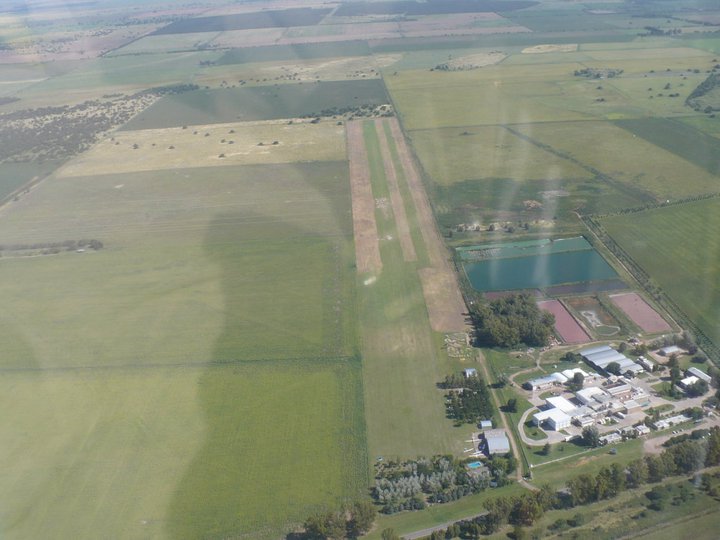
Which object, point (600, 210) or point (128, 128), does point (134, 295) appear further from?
point (128, 128)

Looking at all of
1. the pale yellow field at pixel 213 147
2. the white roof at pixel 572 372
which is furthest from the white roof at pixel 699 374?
the pale yellow field at pixel 213 147

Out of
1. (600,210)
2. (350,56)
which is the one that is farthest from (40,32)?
(600,210)

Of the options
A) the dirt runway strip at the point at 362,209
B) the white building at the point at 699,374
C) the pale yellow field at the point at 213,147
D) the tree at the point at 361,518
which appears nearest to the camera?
the tree at the point at 361,518

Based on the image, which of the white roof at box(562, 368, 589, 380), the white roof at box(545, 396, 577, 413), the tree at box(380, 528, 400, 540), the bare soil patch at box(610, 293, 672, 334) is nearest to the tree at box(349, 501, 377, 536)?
the tree at box(380, 528, 400, 540)

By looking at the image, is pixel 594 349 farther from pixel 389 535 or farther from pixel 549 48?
pixel 549 48

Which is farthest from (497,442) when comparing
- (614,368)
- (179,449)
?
(179,449)

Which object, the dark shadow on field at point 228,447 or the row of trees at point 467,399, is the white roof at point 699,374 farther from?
the dark shadow on field at point 228,447

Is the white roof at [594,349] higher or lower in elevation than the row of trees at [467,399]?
lower
